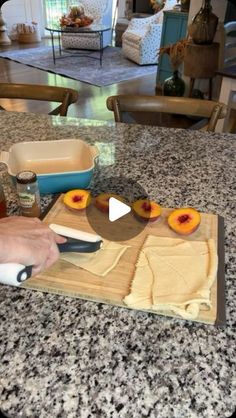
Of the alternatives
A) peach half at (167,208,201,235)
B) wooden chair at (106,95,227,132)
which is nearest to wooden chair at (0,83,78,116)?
wooden chair at (106,95,227,132)

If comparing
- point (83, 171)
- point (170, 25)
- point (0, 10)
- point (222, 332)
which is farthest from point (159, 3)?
point (222, 332)

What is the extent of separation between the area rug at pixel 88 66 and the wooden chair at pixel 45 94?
298 centimetres

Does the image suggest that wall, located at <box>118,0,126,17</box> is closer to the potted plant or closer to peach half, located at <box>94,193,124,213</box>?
the potted plant

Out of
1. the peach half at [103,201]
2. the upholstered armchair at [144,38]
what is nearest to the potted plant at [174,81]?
the upholstered armchair at [144,38]

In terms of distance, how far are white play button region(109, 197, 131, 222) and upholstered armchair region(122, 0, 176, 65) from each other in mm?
4657

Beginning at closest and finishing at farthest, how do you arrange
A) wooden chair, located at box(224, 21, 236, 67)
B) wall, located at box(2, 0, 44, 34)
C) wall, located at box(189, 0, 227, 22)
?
wooden chair, located at box(224, 21, 236, 67) → wall, located at box(189, 0, 227, 22) → wall, located at box(2, 0, 44, 34)

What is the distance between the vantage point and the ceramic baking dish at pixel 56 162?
2.85 ft

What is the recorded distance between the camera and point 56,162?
38.1 inches

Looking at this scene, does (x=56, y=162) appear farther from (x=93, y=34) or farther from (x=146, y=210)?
(x=93, y=34)

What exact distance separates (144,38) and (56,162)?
14.9ft

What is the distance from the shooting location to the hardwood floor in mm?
3600

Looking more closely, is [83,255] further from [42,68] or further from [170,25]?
[42,68]

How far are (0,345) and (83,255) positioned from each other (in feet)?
0.70

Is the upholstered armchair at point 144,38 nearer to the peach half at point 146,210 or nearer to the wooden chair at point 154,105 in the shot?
the wooden chair at point 154,105
